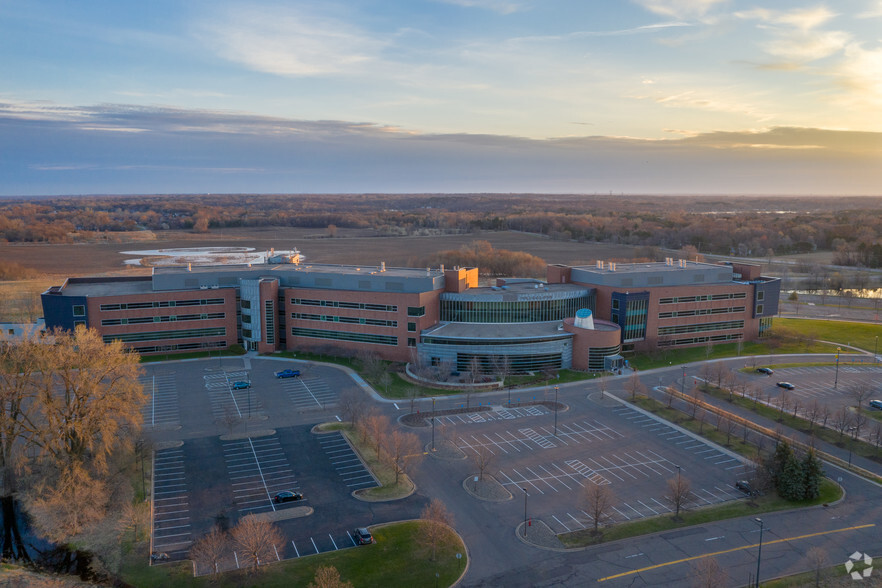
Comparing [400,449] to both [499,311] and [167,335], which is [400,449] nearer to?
[499,311]

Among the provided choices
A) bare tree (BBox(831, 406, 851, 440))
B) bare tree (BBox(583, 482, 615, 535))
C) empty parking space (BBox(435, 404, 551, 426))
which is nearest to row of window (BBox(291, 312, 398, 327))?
empty parking space (BBox(435, 404, 551, 426))

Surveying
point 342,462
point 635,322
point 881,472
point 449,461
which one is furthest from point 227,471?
point 635,322

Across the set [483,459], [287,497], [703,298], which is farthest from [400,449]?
[703,298]

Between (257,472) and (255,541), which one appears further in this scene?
(257,472)

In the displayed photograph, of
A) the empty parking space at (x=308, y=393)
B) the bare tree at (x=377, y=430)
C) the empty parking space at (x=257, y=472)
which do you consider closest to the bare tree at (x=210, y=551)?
the empty parking space at (x=257, y=472)

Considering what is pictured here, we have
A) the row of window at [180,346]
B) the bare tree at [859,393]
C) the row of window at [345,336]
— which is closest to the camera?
the bare tree at [859,393]

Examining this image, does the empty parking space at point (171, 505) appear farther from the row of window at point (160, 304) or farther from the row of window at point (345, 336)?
the row of window at point (160, 304)
